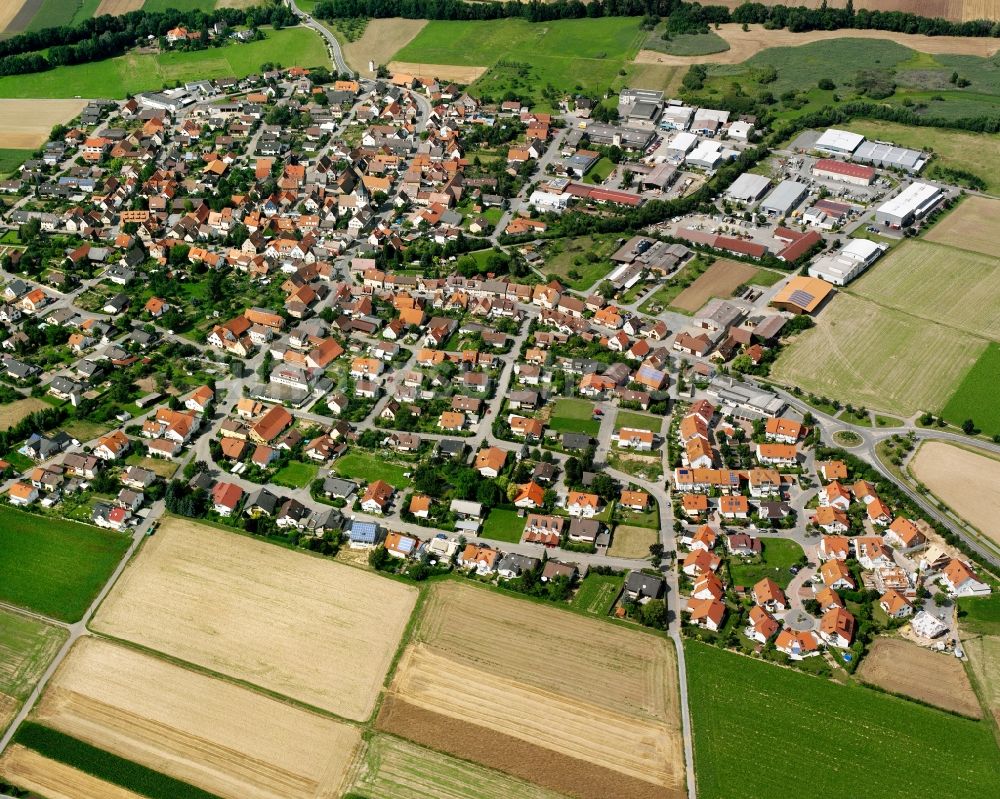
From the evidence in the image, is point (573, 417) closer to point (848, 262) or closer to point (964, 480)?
point (964, 480)

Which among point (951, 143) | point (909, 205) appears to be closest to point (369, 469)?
point (909, 205)

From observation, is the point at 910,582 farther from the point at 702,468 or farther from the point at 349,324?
the point at 349,324

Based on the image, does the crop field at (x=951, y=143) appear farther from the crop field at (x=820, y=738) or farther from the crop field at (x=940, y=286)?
the crop field at (x=820, y=738)

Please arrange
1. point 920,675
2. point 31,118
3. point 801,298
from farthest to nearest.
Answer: point 31,118 → point 801,298 → point 920,675

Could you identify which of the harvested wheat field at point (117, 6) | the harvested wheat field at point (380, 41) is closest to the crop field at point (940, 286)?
the harvested wheat field at point (380, 41)

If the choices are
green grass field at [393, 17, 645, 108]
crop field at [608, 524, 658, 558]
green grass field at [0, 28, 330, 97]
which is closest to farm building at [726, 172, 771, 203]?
green grass field at [393, 17, 645, 108]

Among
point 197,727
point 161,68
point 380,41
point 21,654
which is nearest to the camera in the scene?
point 197,727

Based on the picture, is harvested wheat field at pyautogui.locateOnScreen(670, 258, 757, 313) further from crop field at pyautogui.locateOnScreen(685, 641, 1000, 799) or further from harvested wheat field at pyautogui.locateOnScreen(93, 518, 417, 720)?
harvested wheat field at pyautogui.locateOnScreen(93, 518, 417, 720)

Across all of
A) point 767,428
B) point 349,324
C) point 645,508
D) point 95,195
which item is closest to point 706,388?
point 767,428
